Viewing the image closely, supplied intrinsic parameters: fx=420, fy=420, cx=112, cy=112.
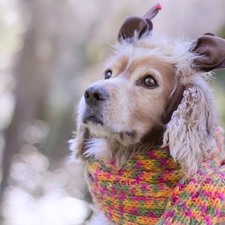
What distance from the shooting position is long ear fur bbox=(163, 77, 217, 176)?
62.8 inches

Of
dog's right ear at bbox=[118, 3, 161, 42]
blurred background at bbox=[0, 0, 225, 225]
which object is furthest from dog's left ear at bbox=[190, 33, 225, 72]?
blurred background at bbox=[0, 0, 225, 225]

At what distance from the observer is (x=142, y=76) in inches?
67.7

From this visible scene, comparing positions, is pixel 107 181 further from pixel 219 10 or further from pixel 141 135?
Answer: pixel 219 10

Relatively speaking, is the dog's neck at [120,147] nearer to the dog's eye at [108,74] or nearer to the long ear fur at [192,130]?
the long ear fur at [192,130]

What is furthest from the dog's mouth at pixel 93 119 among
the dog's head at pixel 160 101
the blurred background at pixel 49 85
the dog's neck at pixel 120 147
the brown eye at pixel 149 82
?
the blurred background at pixel 49 85

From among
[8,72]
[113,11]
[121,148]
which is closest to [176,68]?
[121,148]

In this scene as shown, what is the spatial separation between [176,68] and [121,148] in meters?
0.41

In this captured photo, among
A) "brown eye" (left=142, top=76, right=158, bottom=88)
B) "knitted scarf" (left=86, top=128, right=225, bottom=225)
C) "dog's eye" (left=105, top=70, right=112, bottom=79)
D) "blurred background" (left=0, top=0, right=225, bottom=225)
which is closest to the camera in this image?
"knitted scarf" (left=86, top=128, right=225, bottom=225)

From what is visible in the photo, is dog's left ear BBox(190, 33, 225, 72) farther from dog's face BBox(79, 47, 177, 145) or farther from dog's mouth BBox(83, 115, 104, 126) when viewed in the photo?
dog's mouth BBox(83, 115, 104, 126)

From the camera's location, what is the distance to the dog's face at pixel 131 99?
1.61m

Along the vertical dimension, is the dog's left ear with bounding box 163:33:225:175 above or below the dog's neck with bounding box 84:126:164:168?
above

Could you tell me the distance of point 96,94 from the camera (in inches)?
63.1

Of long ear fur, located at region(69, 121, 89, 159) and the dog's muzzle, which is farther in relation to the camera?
long ear fur, located at region(69, 121, 89, 159)

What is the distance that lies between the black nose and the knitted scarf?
0.98 ft
